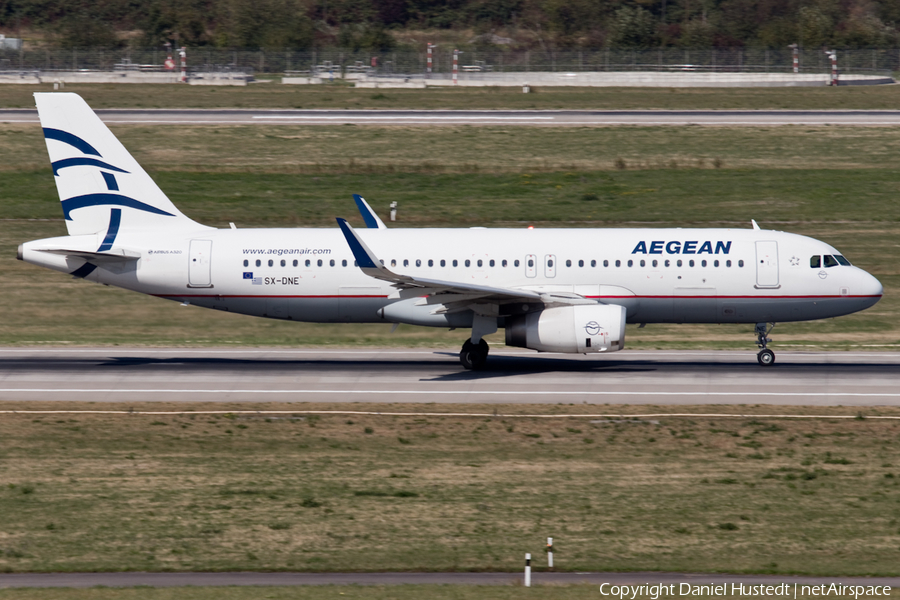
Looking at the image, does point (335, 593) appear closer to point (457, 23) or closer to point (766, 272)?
point (766, 272)

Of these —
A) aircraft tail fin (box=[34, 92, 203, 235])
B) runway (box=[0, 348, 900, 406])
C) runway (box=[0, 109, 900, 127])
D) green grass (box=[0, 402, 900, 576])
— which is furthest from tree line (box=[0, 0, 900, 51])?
green grass (box=[0, 402, 900, 576])

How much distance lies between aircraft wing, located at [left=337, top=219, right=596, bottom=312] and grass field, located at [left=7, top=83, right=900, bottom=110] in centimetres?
4954

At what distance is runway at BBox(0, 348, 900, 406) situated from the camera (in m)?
31.3

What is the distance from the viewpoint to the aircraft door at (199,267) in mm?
36219

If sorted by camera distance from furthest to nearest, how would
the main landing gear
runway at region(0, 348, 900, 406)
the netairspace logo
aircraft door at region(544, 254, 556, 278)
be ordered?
1. the main landing gear
2. aircraft door at region(544, 254, 556, 278)
3. runway at region(0, 348, 900, 406)
4. the netairspace logo

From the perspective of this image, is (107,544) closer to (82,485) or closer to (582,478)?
(82,485)

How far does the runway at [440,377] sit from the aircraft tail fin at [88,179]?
487 cm

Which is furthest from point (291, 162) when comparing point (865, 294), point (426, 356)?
point (865, 294)

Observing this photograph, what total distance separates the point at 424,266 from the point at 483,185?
2739 cm

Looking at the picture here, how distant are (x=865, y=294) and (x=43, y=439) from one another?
83.1 feet

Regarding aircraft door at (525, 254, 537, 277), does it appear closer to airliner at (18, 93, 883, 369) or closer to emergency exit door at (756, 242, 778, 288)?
airliner at (18, 93, 883, 369)

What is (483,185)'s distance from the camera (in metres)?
62.7

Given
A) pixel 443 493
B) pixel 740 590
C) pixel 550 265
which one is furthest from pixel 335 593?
pixel 550 265

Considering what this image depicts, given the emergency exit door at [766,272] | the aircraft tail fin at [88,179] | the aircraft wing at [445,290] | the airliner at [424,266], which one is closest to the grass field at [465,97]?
the aircraft tail fin at [88,179]
